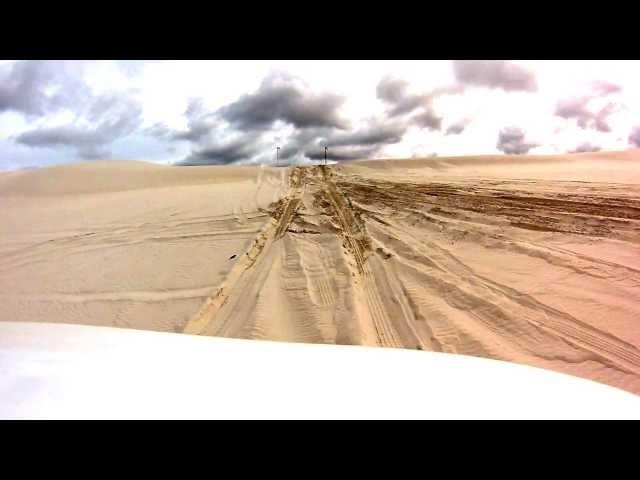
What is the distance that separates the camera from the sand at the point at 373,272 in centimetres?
535

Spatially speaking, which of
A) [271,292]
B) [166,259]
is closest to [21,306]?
[166,259]

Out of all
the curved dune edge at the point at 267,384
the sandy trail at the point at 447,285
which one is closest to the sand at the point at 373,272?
the sandy trail at the point at 447,285

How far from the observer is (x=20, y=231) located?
518 inches

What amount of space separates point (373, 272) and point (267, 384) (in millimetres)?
5770

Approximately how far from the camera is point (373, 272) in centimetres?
737

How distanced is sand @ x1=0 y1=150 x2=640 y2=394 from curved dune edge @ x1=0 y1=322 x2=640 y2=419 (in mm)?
3129

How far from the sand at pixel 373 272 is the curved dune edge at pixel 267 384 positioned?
3.13 m

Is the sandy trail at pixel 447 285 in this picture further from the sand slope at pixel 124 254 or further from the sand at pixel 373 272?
the sand slope at pixel 124 254

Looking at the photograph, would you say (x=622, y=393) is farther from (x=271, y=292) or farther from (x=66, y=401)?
(x=271, y=292)

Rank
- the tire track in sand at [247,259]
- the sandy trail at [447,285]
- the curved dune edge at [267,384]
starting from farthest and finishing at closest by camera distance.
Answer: the tire track in sand at [247,259], the sandy trail at [447,285], the curved dune edge at [267,384]

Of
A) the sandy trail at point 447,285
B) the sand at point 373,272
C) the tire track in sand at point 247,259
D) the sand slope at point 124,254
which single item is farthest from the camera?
the sand slope at point 124,254

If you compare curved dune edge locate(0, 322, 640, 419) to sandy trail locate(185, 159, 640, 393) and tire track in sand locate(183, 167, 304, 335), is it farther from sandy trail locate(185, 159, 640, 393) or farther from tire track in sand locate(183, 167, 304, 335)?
tire track in sand locate(183, 167, 304, 335)
